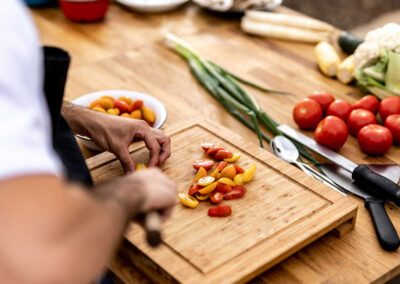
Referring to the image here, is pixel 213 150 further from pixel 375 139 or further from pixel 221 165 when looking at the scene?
pixel 375 139

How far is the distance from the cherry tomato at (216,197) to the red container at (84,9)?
1.44 metres

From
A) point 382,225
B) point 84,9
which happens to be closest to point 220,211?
point 382,225

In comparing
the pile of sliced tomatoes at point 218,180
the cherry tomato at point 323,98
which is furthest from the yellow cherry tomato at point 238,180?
the cherry tomato at point 323,98

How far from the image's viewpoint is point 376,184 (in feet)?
4.32

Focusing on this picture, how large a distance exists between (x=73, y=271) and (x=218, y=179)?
72 cm

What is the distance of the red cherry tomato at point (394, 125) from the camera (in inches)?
62.5

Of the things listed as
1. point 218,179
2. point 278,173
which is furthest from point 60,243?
point 278,173

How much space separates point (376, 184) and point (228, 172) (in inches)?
14.8

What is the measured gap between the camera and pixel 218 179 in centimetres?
131

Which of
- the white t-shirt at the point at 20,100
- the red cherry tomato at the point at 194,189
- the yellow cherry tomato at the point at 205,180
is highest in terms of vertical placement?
the white t-shirt at the point at 20,100

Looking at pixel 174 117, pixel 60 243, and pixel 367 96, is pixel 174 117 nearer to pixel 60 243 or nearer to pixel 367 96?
pixel 367 96

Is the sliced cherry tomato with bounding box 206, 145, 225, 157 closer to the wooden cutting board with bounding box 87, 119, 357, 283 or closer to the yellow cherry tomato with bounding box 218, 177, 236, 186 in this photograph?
the wooden cutting board with bounding box 87, 119, 357, 283

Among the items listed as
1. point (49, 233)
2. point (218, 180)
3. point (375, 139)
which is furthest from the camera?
point (375, 139)

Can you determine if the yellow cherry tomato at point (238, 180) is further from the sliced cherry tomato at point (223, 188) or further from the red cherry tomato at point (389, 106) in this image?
the red cherry tomato at point (389, 106)
